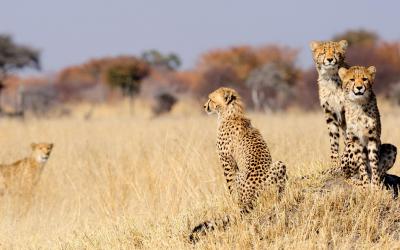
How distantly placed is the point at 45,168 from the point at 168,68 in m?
42.5

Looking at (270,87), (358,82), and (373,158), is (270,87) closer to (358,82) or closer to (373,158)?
(373,158)

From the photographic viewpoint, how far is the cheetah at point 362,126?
477 centimetres

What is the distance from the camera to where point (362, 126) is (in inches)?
192

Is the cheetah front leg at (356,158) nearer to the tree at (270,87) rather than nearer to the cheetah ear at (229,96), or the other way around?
the cheetah ear at (229,96)

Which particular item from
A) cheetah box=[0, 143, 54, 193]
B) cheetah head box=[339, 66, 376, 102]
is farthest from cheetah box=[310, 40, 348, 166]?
cheetah box=[0, 143, 54, 193]

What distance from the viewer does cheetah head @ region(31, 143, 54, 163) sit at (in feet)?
26.7

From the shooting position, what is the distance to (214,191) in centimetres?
616

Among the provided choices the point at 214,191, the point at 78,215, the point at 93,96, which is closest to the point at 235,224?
the point at 214,191

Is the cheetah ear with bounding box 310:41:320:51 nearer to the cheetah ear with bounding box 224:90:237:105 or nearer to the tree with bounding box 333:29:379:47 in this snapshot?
the cheetah ear with bounding box 224:90:237:105

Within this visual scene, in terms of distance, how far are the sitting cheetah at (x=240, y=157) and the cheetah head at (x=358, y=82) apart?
0.57 metres

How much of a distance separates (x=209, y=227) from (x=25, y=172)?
10.7 feet

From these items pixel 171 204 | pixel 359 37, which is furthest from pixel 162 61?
pixel 171 204

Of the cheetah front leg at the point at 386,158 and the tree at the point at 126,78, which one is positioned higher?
the cheetah front leg at the point at 386,158

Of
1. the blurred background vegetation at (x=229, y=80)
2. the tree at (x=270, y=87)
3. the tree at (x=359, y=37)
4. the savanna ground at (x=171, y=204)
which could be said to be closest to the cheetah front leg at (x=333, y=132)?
the savanna ground at (x=171, y=204)
